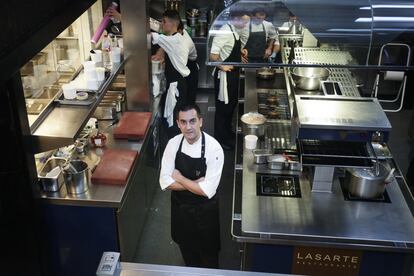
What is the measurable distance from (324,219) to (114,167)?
1.59 m

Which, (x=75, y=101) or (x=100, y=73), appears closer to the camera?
(x=75, y=101)

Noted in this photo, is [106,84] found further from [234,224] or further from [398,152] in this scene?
[398,152]

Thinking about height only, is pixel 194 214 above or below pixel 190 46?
below

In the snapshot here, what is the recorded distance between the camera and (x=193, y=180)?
142 inches

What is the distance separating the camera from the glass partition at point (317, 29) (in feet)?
6.79


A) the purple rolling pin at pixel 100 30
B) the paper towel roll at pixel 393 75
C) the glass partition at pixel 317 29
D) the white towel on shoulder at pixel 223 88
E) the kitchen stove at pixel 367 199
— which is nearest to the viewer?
the glass partition at pixel 317 29

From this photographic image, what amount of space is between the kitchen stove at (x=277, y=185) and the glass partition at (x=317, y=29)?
1362 mm

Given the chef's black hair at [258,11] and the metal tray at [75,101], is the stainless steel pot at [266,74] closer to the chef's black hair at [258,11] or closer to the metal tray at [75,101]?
the metal tray at [75,101]

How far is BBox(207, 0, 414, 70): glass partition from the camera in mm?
2068

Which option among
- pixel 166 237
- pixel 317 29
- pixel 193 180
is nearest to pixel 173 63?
pixel 166 237

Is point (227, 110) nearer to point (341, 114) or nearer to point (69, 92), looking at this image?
point (69, 92)

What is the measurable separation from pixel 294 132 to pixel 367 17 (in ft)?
4.66

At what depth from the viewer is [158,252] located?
4348mm

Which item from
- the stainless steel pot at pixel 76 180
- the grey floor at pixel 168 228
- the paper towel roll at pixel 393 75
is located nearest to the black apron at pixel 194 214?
the grey floor at pixel 168 228
